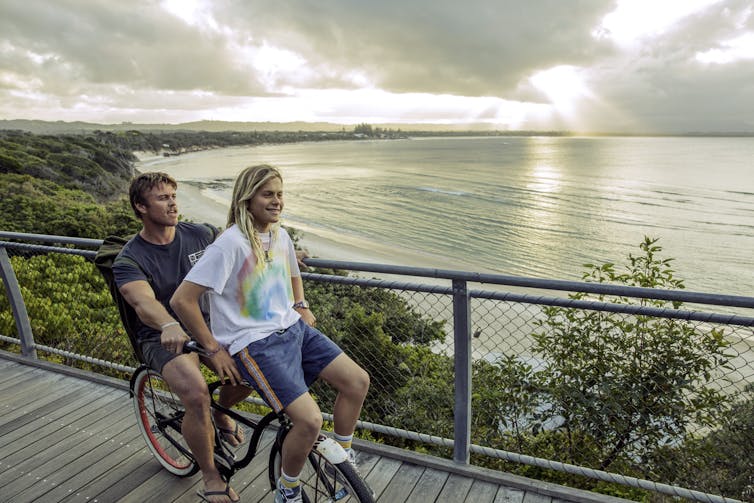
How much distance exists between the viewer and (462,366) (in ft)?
9.40

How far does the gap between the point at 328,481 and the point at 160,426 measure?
1316 mm

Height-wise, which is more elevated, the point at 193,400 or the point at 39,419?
the point at 193,400

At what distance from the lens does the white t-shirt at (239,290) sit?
7.02 feet

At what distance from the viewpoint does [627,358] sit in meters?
3.46

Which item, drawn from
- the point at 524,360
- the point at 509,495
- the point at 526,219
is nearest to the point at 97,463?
the point at 509,495

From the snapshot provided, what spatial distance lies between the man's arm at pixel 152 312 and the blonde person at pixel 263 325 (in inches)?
6.3

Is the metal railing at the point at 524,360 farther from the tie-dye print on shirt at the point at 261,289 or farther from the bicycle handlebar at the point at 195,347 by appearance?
the bicycle handlebar at the point at 195,347

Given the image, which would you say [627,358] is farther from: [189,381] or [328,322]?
[328,322]

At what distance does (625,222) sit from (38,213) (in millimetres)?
34496

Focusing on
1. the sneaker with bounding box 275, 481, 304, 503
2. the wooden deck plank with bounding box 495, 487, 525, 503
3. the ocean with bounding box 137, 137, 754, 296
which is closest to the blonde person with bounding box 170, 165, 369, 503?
the sneaker with bounding box 275, 481, 304, 503

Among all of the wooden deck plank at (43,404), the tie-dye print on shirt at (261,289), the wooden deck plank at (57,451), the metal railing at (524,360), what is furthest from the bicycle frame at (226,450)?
the wooden deck plank at (43,404)

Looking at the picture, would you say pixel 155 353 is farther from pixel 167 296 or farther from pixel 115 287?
pixel 115 287

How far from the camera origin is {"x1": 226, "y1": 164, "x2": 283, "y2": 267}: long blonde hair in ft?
7.29

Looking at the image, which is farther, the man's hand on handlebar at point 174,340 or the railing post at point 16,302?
the railing post at point 16,302
